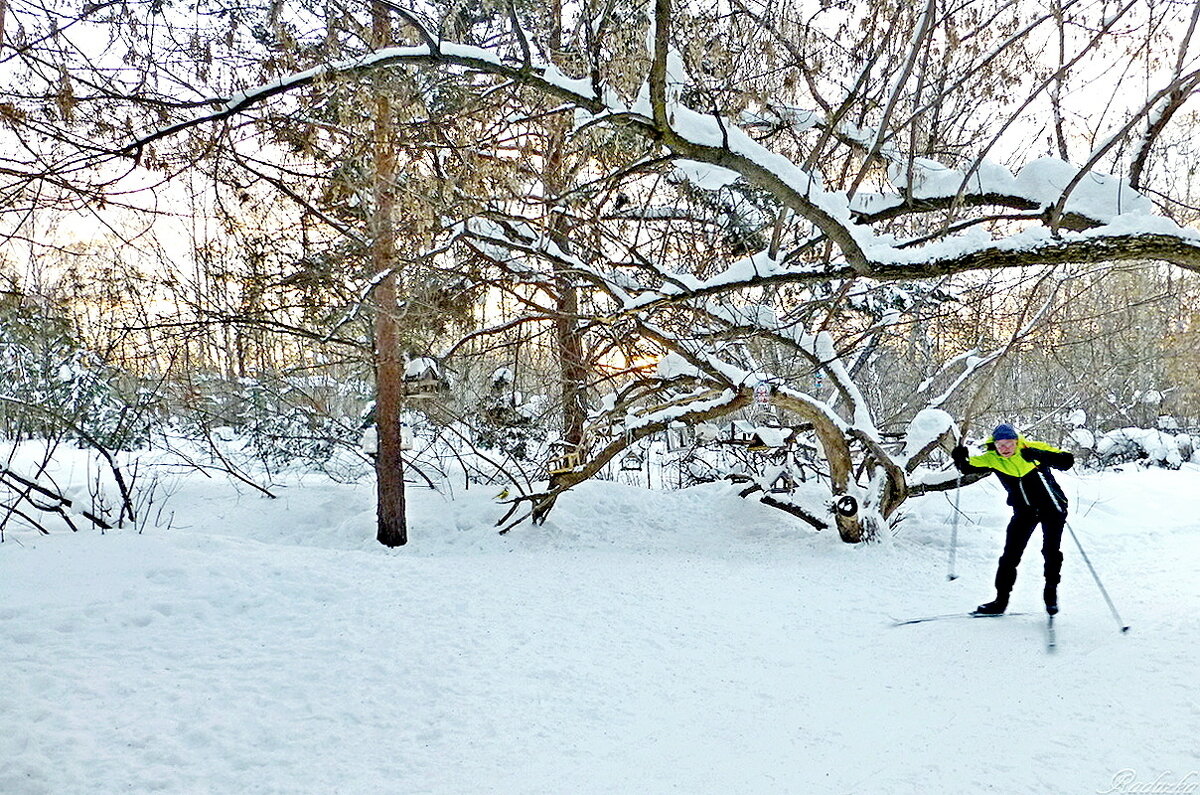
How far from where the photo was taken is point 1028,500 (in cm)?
517

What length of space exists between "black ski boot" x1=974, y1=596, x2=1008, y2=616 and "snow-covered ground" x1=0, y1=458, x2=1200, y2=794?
242mm

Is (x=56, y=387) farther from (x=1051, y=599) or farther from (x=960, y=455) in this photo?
(x=1051, y=599)

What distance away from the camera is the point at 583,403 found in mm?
9836

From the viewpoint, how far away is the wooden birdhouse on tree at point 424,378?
9906 mm

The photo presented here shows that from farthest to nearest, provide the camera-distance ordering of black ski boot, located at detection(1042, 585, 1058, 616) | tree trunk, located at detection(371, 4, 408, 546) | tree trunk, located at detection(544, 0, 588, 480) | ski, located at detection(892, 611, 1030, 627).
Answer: tree trunk, located at detection(371, 4, 408, 546)
tree trunk, located at detection(544, 0, 588, 480)
ski, located at detection(892, 611, 1030, 627)
black ski boot, located at detection(1042, 585, 1058, 616)

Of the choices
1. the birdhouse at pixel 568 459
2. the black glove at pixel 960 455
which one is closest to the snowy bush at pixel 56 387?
the birdhouse at pixel 568 459

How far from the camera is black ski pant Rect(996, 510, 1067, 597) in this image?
198 inches

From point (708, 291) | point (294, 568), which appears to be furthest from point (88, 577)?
point (708, 291)

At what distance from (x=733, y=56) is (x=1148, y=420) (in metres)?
21.8

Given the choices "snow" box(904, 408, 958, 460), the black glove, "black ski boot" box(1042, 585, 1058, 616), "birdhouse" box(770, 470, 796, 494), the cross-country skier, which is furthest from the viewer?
"birdhouse" box(770, 470, 796, 494)

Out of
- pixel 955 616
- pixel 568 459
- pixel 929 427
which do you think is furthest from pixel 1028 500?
pixel 568 459

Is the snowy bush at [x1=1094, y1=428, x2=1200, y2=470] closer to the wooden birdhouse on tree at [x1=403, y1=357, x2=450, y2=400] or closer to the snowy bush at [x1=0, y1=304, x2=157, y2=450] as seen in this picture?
the wooden birdhouse on tree at [x1=403, y1=357, x2=450, y2=400]

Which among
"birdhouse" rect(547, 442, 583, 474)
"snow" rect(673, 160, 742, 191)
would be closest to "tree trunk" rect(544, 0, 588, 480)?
"birdhouse" rect(547, 442, 583, 474)

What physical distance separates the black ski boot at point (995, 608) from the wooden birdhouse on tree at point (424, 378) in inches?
279
